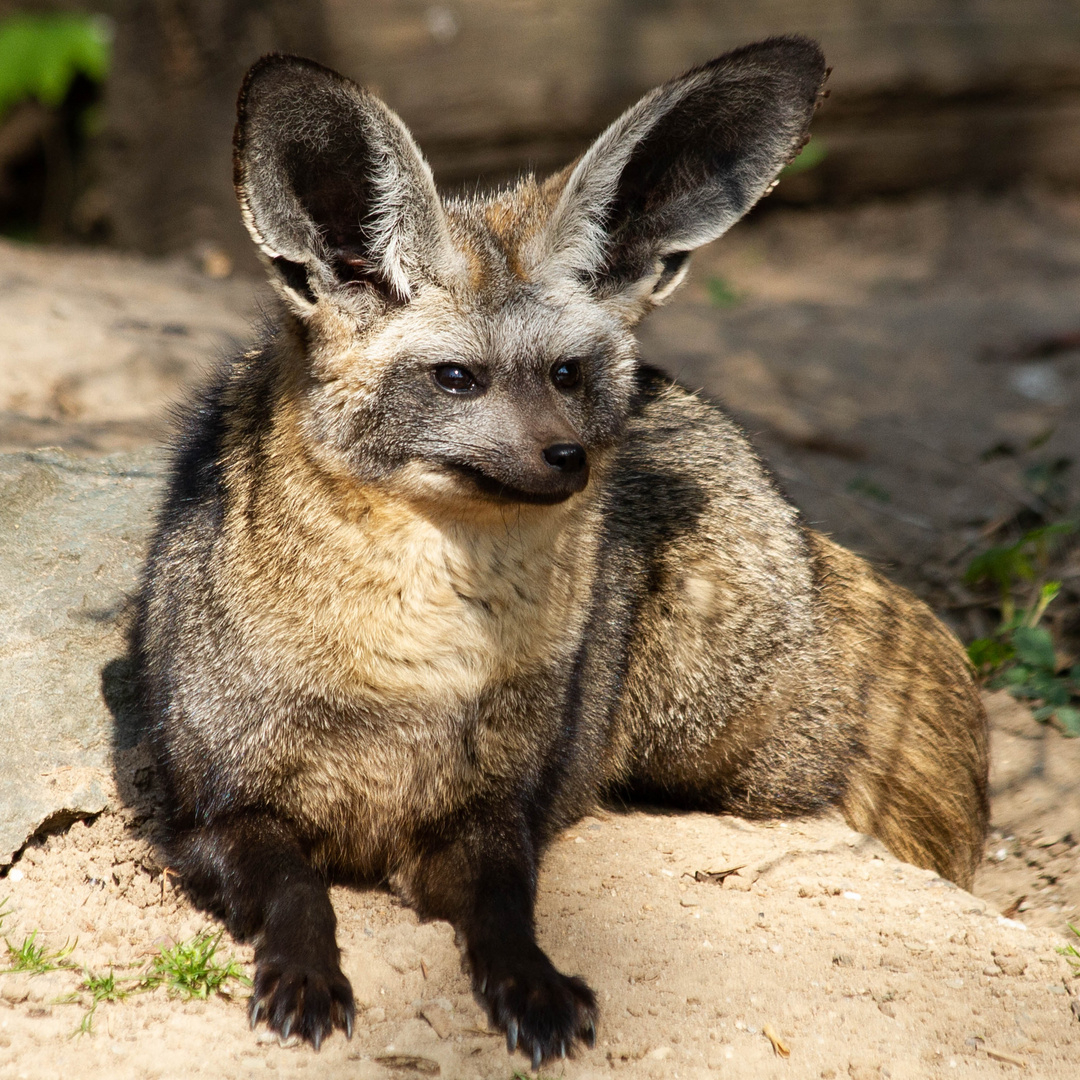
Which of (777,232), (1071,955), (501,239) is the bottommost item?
(1071,955)

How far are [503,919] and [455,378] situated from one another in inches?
56.5

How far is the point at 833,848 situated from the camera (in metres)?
4.11

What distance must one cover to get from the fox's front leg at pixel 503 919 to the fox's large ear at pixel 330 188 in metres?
1.53

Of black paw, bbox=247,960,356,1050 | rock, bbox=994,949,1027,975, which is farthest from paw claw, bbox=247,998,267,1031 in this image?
rock, bbox=994,949,1027,975

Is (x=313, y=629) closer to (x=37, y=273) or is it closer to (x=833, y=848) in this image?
(x=833, y=848)

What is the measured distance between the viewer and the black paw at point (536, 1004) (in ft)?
9.66

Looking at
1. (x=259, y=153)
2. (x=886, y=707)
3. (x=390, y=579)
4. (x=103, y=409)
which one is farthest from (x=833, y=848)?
(x=103, y=409)

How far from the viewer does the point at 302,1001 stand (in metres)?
2.94

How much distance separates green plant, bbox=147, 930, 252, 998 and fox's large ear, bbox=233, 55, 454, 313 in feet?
5.52

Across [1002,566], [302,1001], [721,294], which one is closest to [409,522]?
[302,1001]

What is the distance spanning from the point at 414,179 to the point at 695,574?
1873mm

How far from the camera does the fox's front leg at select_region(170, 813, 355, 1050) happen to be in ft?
9.67

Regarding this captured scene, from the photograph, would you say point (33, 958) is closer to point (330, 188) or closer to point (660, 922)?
point (660, 922)

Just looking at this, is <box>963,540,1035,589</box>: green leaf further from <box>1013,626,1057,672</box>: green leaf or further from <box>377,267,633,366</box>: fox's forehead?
<box>377,267,633,366</box>: fox's forehead
